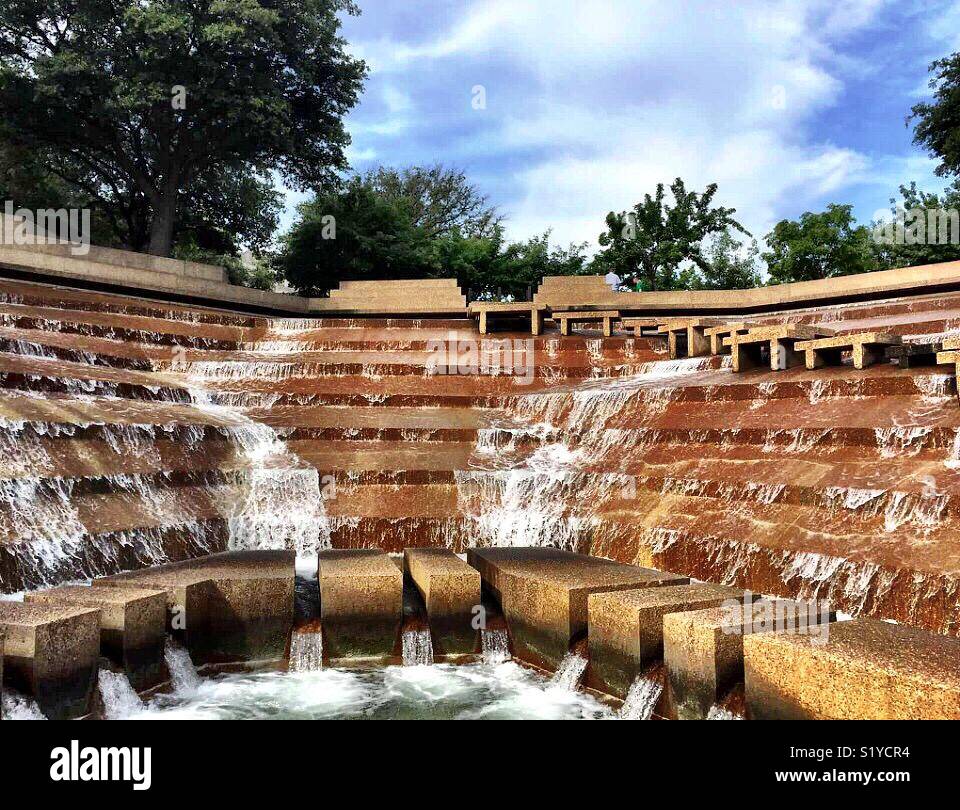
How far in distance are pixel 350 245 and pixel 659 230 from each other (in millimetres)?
13788

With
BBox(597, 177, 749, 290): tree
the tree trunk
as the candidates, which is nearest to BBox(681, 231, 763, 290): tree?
BBox(597, 177, 749, 290): tree

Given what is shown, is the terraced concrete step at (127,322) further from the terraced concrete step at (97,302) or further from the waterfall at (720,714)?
the waterfall at (720,714)

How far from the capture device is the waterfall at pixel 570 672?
18.6 ft

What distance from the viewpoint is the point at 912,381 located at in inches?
312

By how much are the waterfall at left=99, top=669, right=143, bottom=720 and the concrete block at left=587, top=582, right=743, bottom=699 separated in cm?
331

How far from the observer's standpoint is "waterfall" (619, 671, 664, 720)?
4977 mm

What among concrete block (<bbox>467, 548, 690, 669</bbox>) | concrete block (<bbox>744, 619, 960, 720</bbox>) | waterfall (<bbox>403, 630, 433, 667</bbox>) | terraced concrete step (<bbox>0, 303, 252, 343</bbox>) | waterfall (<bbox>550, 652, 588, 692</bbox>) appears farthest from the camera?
terraced concrete step (<bbox>0, 303, 252, 343</bbox>)

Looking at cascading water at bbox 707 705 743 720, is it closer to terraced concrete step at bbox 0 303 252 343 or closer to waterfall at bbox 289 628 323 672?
waterfall at bbox 289 628 323 672

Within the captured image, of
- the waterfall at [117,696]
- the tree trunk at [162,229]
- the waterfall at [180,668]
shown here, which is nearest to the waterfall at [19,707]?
the waterfall at [117,696]

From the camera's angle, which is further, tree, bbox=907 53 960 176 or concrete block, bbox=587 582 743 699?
tree, bbox=907 53 960 176

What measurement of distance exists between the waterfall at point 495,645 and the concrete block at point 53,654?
10.1 ft

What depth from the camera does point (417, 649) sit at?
6320mm

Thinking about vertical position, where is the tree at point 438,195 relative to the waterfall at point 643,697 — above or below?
above

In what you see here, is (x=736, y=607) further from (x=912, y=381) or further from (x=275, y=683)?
(x=912, y=381)
